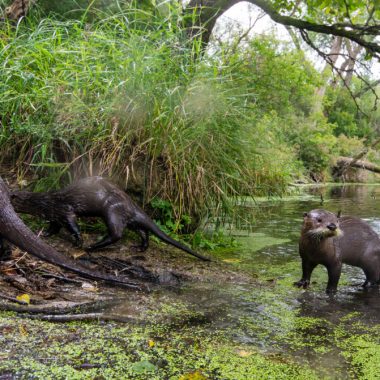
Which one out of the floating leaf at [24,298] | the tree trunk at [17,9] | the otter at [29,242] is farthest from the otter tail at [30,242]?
the tree trunk at [17,9]

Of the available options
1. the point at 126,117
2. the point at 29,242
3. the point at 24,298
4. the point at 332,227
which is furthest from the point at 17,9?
the point at 332,227

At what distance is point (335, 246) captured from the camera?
10.1 ft

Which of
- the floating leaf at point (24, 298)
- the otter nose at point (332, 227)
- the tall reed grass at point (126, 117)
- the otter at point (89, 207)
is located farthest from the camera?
the tall reed grass at point (126, 117)

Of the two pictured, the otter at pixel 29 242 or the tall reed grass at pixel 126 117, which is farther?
the tall reed grass at pixel 126 117

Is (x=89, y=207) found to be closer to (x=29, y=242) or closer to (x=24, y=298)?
(x=29, y=242)

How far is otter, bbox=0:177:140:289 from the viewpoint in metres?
2.28

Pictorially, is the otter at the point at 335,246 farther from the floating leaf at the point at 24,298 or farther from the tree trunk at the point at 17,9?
the tree trunk at the point at 17,9

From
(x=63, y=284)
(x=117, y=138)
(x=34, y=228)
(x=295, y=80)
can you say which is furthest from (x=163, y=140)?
(x=295, y=80)

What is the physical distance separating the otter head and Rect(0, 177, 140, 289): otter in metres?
1.20

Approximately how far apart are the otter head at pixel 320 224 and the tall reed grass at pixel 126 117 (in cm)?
83

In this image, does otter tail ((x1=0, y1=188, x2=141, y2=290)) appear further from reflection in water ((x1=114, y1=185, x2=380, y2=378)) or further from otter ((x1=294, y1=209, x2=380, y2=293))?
otter ((x1=294, y1=209, x2=380, y2=293))

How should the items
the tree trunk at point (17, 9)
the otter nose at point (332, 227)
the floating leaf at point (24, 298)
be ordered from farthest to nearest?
the tree trunk at point (17, 9)
the otter nose at point (332, 227)
the floating leaf at point (24, 298)

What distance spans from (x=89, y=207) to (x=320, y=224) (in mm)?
1442

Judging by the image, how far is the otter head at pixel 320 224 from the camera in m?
2.89
